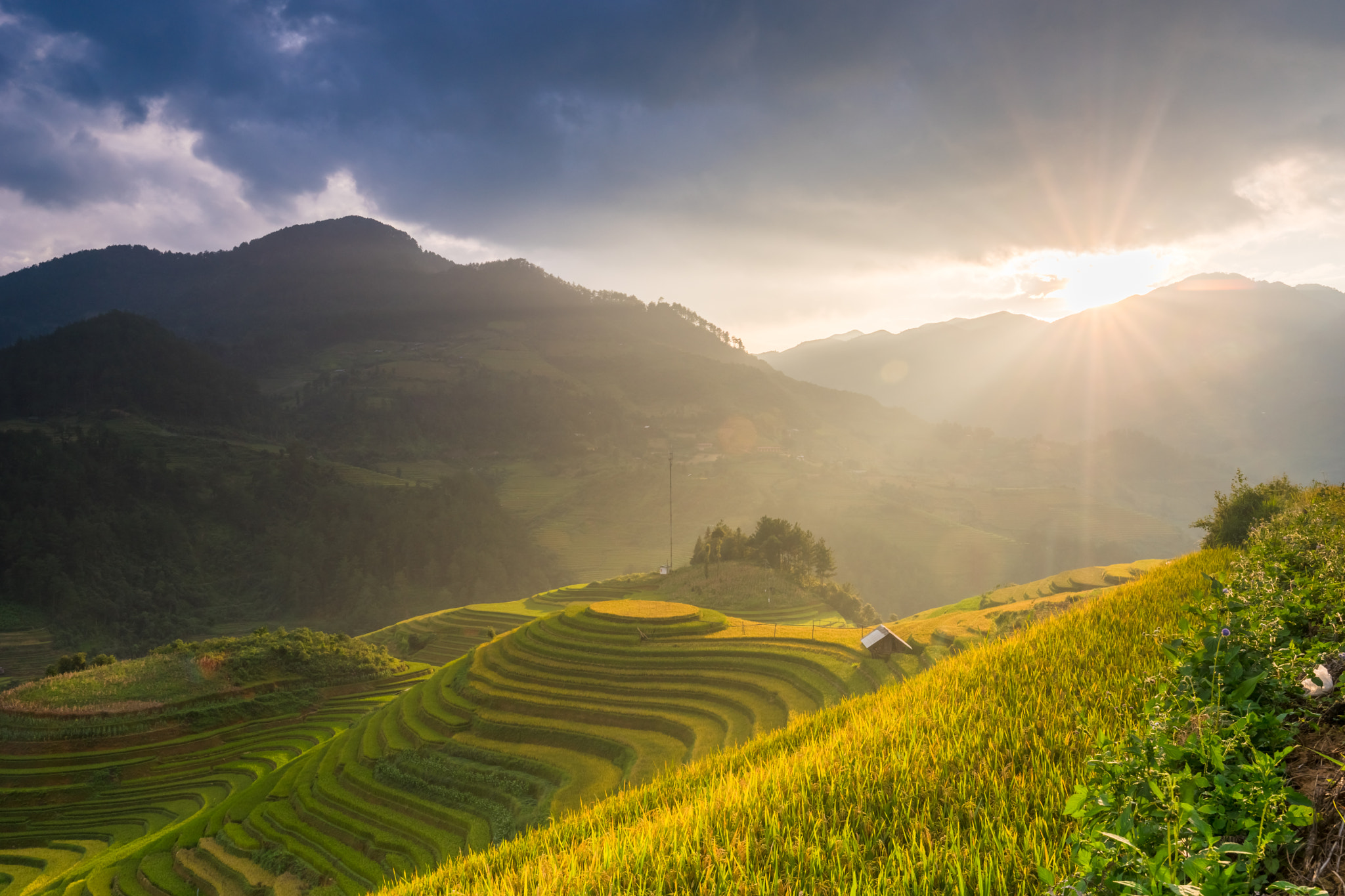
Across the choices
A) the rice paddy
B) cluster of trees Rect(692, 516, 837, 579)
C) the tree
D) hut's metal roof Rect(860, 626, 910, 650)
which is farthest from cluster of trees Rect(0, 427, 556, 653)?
hut's metal roof Rect(860, 626, 910, 650)

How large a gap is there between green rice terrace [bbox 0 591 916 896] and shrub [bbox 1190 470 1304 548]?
1408cm

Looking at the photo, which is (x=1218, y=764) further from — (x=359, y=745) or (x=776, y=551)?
(x=776, y=551)

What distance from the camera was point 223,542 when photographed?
5241 inches

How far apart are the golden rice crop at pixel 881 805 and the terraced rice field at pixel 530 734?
63.7 ft

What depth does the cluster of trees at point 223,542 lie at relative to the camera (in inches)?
4254

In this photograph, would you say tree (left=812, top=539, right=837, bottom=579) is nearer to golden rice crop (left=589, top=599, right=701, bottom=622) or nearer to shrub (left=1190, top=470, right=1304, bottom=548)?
golden rice crop (left=589, top=599, right=701, bottom=622)

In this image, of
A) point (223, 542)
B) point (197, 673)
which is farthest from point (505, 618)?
point (223, 542)

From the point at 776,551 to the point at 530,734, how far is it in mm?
45077

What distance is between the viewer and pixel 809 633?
37.1 m

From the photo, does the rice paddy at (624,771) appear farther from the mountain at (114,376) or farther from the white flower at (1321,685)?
the mountain at (114,376)

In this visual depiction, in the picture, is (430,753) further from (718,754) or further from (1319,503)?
(1319,503)

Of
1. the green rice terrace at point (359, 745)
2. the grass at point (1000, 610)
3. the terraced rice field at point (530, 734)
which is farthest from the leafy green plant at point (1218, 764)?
the terraced rice field at point (530, 734)

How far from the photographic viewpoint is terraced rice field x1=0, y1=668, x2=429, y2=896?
82.9 ft

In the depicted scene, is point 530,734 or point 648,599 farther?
point 648,599
